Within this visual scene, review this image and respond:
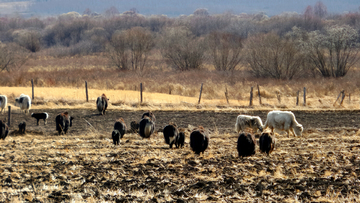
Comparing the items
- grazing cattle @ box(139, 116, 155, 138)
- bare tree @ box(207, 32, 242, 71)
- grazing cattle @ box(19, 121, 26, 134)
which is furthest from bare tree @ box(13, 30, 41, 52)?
grazing cattle @ box(139, 116, 155, 138)

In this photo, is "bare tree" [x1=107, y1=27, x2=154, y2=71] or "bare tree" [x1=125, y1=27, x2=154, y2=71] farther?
"bare tree" [x1=125, y1=27, x2=154, y2=71]

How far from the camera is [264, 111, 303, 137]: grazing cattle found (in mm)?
14500

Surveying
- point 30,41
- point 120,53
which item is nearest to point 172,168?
point 120,53

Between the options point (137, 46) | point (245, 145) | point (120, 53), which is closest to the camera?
point (245, 145)

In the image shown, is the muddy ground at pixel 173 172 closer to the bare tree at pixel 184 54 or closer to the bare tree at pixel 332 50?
the bare tree at pixel 332 50

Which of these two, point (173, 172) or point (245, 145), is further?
point (245, 145)

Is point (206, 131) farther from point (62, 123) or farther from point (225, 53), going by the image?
point (225, 53)

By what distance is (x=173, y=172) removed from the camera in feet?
28.9

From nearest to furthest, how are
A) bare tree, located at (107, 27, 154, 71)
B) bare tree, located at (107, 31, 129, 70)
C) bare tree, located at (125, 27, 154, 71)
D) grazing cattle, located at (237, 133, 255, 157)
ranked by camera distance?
1. grazing cattle, located at (237, 133, 255, 157)
2. bare tree, located at (107, 31, 129, 70)
3. bare tree, located at (107, 27, 154, 71)
4. bare tree, located at (125, 27, 154, 71)

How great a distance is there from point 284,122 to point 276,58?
28.2 metres

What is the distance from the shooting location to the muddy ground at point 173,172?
7.53 m

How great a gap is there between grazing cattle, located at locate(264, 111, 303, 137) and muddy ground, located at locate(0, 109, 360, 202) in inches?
48.0

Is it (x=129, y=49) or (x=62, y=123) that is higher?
(x=129, y=49)

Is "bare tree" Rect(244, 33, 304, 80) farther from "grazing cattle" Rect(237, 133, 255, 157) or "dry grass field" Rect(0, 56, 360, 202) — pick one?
"grazing cattle" Rect(237, 133, 255, 157)
